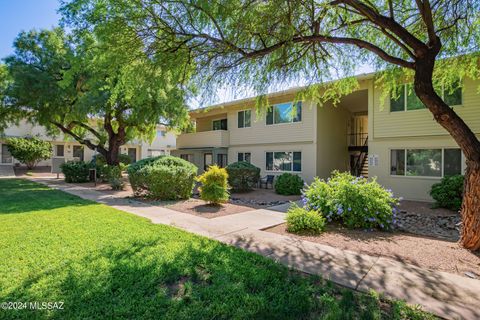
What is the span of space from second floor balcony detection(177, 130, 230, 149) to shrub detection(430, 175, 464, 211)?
43.7 feet

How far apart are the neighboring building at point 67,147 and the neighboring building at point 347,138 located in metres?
5.23

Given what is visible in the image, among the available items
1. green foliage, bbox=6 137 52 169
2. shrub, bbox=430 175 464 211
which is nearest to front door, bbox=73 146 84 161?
green foliage, bbox=6 137 52 169

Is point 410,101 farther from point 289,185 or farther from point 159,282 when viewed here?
point 159,282

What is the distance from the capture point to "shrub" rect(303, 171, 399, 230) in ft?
22.4

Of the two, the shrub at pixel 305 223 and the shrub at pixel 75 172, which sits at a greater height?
the shrub at pixel 75 172

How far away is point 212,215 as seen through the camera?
8.34 metres

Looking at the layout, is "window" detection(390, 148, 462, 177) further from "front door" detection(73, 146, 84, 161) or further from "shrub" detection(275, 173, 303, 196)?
"front door" detection(73, 146, 84, 161)

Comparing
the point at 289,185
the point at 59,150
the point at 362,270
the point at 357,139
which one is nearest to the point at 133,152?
the point at 59,150

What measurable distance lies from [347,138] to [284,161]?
5070 mm

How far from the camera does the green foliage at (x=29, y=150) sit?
26.1 m

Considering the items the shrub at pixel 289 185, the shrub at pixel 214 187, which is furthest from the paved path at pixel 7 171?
the shrub at pixel 289 185

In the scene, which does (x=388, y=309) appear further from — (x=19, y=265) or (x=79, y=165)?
(x=79, y=165)

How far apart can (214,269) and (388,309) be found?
231cm

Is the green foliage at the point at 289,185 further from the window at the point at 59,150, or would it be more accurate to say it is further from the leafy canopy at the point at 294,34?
the window at the point at 59,150
